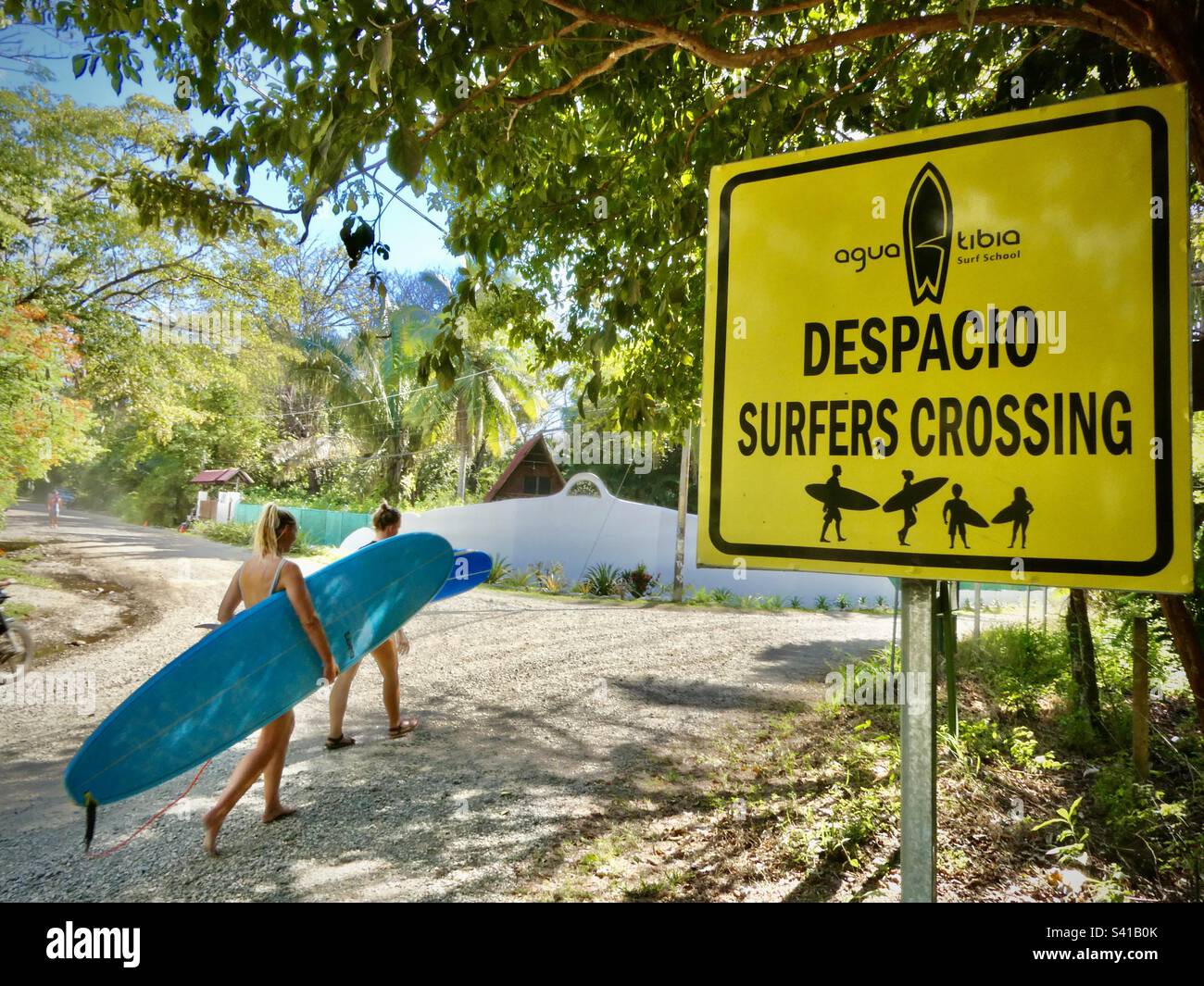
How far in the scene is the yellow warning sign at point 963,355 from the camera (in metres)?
1.03

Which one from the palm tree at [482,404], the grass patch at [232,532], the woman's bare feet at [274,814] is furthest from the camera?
the palm tree at [482,404]

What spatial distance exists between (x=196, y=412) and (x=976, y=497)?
1363 cm

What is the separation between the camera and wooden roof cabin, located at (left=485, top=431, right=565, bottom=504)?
A: 853 inches

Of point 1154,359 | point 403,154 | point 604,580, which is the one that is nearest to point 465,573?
point 403,154

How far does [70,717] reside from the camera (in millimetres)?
6219

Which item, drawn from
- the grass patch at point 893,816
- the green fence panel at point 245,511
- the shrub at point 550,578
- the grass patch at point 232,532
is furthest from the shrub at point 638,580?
the grass patch at point 893,816

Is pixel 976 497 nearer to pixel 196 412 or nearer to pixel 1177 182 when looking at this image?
pixel 1177 182

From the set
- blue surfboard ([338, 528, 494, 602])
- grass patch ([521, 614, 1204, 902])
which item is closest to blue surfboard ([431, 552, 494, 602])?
blue surfboard ([338, 528, 494, 602])

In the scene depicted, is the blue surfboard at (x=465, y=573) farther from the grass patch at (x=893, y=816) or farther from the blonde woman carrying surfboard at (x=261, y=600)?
the grass patch at (x=893, y=816)

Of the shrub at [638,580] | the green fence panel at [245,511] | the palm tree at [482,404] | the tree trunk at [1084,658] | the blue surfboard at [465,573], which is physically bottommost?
the shrub at [638,580]

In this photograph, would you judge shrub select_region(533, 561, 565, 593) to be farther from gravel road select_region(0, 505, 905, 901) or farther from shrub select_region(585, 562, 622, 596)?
gravel road select_region(0, 505, 905, 901)

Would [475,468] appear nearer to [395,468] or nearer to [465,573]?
[395,468]

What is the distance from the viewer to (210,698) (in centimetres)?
355

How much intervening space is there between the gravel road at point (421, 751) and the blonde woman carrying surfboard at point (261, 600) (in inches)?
7.4
